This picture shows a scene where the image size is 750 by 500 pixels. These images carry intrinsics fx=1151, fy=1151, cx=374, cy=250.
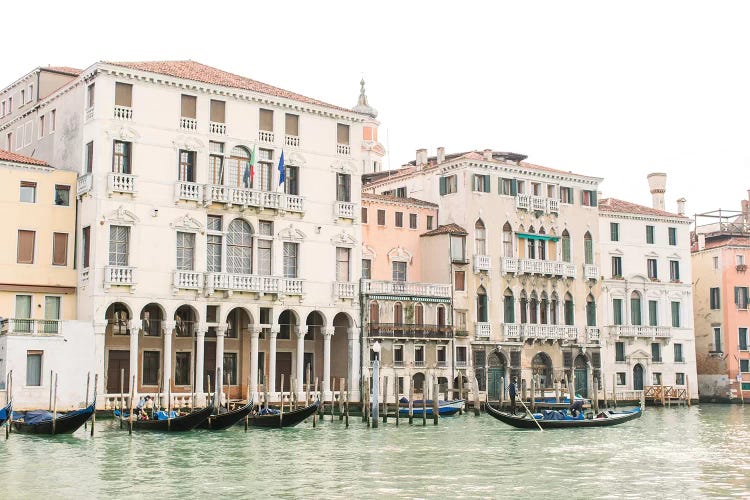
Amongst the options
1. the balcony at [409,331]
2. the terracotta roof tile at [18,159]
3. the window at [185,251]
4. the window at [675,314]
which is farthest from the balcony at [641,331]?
the terracotta roof tile at [18,159]

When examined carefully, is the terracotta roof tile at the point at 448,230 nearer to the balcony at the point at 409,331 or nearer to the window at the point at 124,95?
the balcony at the point at 409,331

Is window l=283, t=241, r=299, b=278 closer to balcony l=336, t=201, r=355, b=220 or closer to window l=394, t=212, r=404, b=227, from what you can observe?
balcony l=336, t=201, r=355, b=220

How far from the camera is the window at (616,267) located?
49219 mm

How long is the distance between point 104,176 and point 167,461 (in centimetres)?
1468

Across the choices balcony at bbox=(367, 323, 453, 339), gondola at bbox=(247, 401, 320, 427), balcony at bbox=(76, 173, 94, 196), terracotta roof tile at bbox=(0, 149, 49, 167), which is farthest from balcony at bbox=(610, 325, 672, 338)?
terracotta roof tile at bbox=(0, 149, 49, 167)

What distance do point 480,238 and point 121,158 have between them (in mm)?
15331

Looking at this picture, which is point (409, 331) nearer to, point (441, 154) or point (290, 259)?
point (290, 259)

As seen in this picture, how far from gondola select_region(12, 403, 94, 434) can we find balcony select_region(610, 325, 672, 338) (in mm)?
26451

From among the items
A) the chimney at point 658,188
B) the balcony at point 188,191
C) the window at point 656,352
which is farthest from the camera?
the chimney at point 658,188

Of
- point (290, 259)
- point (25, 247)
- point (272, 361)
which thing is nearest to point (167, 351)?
point (272, 361)

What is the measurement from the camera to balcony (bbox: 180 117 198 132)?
37344 millimetres

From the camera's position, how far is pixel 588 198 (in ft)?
160

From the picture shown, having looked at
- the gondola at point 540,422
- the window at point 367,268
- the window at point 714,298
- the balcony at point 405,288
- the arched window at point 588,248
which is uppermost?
the arched window at point 588,248

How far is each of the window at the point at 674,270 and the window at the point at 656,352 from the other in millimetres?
3201
